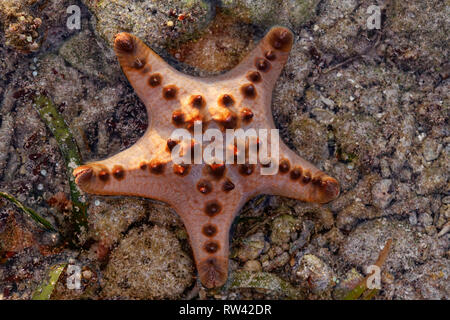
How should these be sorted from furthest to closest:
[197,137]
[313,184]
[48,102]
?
[48,102], [313,184], [197,137]

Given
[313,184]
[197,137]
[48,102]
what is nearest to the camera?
[197,137]

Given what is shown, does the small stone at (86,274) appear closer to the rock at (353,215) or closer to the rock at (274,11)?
the rock at (353,215)

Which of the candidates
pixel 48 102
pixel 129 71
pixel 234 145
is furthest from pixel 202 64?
pixel 48 102

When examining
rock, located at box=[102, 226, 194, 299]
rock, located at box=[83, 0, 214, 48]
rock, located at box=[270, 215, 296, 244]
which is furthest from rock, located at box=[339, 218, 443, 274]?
rock, located at box=[83, 0, 214, 48]

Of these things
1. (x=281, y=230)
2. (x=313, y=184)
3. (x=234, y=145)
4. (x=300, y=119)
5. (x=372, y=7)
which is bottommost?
(x=281, y=230)

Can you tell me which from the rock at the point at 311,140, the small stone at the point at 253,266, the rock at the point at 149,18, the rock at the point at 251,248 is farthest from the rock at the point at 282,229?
the rock at the point at 149,18

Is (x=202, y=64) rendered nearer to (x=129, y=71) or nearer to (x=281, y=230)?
(x=129, y=71)

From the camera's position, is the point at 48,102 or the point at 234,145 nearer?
the point at 234,145

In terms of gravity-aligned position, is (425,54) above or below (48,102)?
above
